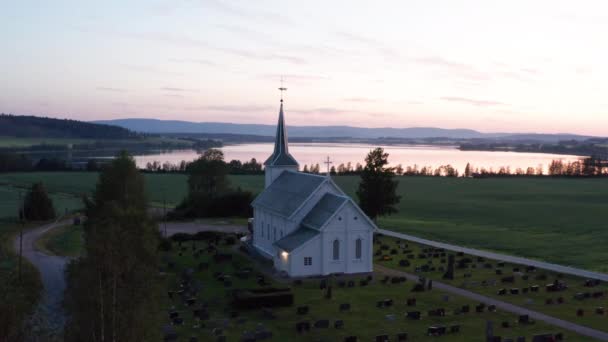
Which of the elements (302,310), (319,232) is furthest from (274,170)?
(302,310)

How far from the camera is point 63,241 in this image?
49.3 meters

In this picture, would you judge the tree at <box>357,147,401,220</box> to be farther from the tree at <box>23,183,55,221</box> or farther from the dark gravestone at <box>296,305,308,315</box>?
the tree at <box>23,183,55,221</box>

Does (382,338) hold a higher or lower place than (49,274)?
higher

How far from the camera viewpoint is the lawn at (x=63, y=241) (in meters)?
45.3

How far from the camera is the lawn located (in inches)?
1785

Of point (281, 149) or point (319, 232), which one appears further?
point (281, 149)

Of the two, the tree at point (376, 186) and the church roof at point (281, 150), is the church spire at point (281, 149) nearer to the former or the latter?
the church roof at point (281, 150)

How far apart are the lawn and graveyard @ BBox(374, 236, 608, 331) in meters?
24.3

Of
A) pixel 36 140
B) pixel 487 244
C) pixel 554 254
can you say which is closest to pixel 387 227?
pixel 487 244

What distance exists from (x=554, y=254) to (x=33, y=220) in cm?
5113

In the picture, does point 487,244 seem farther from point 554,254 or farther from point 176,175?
point 176,175

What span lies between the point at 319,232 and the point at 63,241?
988 inches

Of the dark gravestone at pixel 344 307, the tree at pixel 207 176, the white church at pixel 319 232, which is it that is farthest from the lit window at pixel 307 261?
the tree at pixel 207 176

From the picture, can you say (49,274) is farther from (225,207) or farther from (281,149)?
(225,207)
